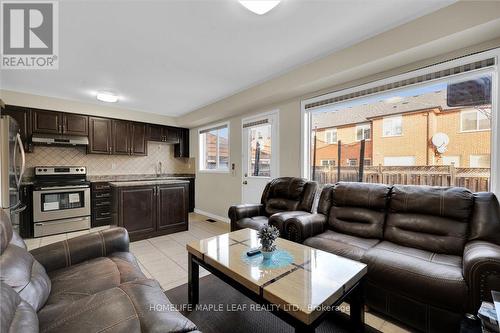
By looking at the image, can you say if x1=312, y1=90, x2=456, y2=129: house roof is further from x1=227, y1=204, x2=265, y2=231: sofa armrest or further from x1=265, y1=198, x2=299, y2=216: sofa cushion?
x1=227, y1=204, x2=265, y2=231: sofa armrest

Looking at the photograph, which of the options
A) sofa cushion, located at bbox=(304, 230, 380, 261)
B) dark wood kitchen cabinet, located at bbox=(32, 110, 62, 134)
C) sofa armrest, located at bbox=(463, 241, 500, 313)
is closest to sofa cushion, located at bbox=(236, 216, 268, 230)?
sofa cushion, located at bbox=(304, 230, 380, 261)

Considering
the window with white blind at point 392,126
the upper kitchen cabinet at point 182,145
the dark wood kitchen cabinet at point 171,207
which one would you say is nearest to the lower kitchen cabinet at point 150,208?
the dark wood kitchen cabinet at point 171,207

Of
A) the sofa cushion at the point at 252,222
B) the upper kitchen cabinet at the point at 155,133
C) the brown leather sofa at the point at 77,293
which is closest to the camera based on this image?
the brown leather sofa at the point at 77,293

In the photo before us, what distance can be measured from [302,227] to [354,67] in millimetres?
1798

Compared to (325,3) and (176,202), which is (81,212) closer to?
(176,202)

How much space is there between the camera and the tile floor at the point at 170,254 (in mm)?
1790

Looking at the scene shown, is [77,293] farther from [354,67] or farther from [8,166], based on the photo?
[354,67]

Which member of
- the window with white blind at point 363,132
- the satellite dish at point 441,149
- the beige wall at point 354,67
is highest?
the beige wall at point 354,67

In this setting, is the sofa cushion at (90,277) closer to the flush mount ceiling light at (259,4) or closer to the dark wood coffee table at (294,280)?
the dark wood coffee table at (294,280)

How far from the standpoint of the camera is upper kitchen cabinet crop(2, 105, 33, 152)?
373 centimetres

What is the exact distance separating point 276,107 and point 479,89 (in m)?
2.38

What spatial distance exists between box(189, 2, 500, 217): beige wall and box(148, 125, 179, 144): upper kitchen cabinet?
1291 millimetres

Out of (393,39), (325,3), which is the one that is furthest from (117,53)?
(393,39)

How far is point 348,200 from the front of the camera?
8.39ft
